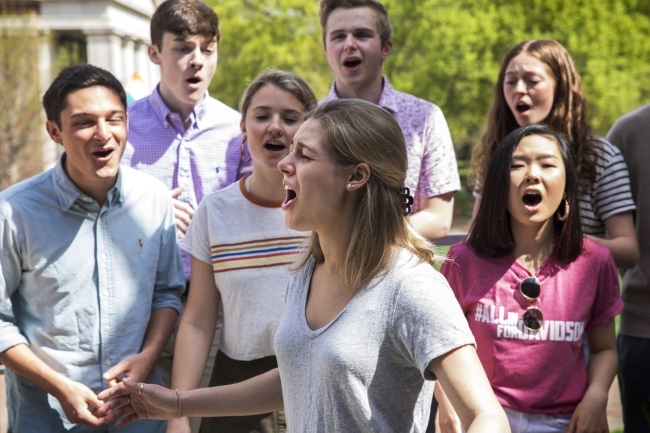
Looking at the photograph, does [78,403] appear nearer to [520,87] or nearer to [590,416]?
[590,416]

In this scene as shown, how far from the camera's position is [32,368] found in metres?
2.94

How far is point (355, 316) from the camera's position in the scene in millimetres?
2080

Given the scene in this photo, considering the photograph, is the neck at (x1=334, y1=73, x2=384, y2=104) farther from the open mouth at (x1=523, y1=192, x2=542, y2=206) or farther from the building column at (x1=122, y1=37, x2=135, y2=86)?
the building column at (x1=122, y1=37, x2=135, y2=86)

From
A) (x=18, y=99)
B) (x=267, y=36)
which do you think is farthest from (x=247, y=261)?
(x=267, y=36)

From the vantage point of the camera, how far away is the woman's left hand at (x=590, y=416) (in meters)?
2.83

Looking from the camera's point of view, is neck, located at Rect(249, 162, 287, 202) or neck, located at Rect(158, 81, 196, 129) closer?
neck, located at Rect(249, 162, 287, 202)

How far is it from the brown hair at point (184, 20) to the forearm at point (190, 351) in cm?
160

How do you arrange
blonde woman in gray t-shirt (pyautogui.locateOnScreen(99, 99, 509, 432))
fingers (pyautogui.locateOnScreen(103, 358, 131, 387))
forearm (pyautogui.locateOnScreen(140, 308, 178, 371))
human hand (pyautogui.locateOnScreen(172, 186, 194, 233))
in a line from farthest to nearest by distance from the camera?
human hand (pyautogui.locateOnScreen(172, 186, 194, 233))
forearm (pyautogui.locateOnScreen(140, 308, 178, 371))
fingers (pyautogui.locateOnScreen(103, 358, 131, 387))
blonde woman in gray t-shirt (pyautogui.locateOnScreen(99, 99, 509, 432))

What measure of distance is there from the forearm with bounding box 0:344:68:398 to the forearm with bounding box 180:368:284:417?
0.74 metres

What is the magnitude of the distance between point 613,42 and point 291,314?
2732cm

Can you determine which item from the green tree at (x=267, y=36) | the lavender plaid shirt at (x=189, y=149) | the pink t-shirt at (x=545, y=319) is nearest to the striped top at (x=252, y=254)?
the pink t-shirt at (x=545, y=319)

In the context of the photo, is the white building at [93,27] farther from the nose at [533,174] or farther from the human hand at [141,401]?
the human hand at [141,401]

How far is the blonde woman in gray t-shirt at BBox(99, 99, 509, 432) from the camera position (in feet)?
6.43

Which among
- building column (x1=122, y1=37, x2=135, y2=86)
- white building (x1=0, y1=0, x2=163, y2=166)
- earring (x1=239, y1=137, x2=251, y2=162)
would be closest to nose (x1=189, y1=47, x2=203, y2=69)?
Result: earring (x1=239, y1=137, x2=251, y2=162)
